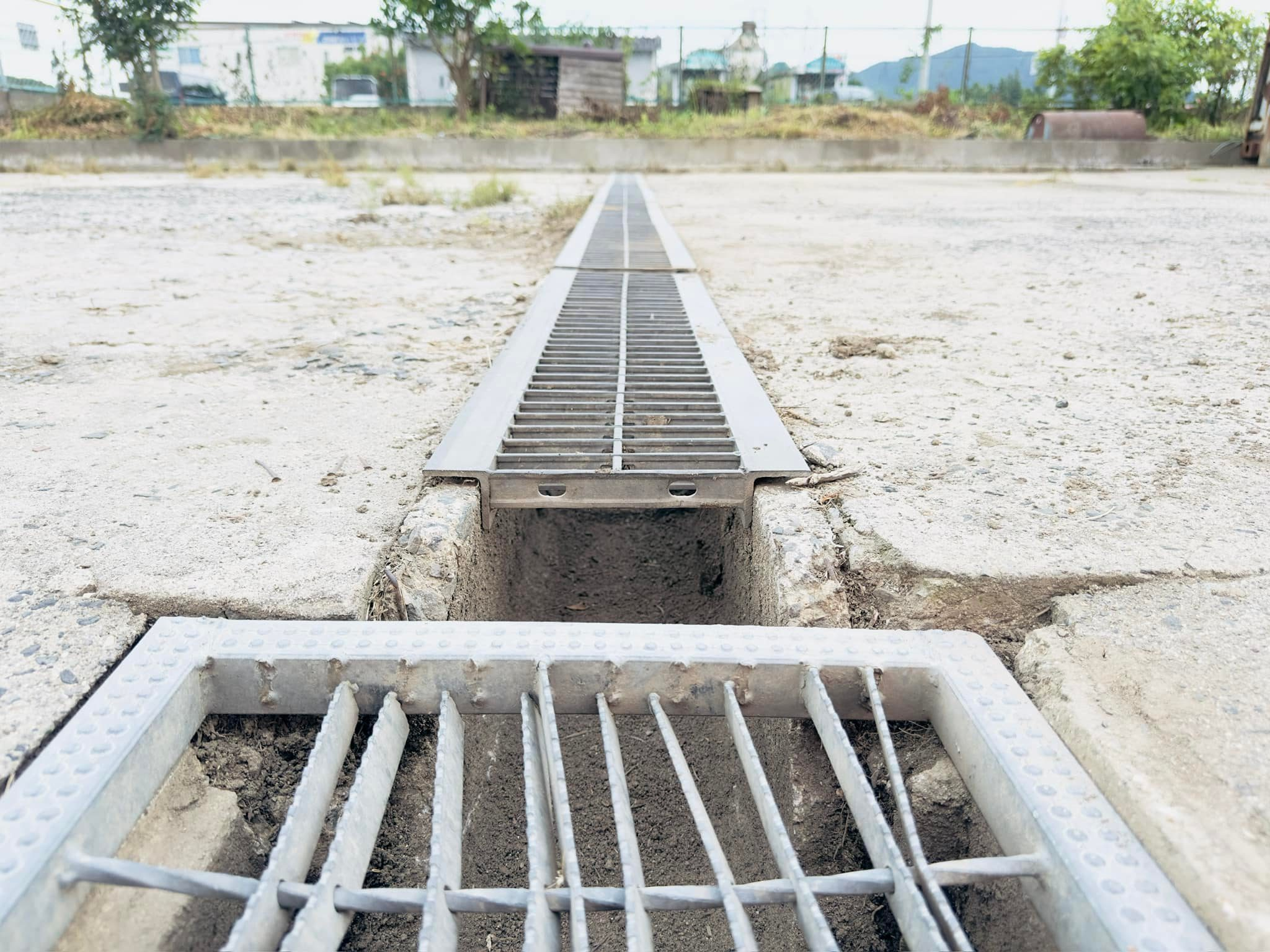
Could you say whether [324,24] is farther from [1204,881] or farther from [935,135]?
[1204,881]

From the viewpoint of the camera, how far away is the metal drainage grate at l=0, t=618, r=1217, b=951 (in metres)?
0.98

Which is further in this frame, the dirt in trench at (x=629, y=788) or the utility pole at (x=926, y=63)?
the utility pole at (x=926, y=63)

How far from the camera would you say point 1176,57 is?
50.0 feet

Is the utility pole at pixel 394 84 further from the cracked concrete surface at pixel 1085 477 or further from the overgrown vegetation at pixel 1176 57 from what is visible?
the cracked concrete surface at pixel 1085 477

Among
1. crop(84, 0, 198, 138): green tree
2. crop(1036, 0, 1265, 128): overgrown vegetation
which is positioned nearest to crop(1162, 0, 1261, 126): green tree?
crop(1036, 0, 1265, 128): overgrown vegetation

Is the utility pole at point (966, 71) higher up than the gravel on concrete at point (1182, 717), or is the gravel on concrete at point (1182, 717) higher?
the utility pole at point (966, 71)

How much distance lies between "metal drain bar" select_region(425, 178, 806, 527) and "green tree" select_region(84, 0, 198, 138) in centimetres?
1441

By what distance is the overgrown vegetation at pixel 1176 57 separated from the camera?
1530 centimetres

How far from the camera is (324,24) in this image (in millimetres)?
25453

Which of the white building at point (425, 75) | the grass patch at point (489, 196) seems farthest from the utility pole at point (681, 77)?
the grass patch at point (489, 196)

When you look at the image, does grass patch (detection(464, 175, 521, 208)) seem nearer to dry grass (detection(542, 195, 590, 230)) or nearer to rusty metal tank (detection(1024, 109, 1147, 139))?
dry grass (detection(542, 195, 590, 230))

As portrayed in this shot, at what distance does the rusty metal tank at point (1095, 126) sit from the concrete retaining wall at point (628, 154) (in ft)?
1.15

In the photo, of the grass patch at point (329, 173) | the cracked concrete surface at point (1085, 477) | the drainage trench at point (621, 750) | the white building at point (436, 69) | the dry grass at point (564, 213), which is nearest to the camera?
the cracked concrete surface at point (1085, 477)

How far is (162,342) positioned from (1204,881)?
11.0 feet
